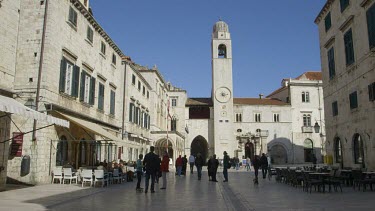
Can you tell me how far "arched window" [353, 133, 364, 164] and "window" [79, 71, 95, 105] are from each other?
15.9 metres

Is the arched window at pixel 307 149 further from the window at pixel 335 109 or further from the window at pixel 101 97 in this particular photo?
the window at pixel 101 97

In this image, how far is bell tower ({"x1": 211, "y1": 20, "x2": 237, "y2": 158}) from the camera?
167 feet

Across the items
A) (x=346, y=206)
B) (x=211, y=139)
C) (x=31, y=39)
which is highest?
(x=31, y=39)

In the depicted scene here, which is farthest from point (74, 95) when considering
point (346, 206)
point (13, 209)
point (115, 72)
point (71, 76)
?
point (346, 206)

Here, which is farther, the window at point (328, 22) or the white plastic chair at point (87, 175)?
the window at point (328, 22)

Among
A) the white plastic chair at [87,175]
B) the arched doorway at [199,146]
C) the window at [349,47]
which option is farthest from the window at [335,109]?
the arched doorway at [199,146]

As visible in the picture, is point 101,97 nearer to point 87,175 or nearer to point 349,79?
point 87,175

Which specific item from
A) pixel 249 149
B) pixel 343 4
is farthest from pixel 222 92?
pixel 343 4

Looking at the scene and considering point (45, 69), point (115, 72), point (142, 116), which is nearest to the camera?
point (45, 69)

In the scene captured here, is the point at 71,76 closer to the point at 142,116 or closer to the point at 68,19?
the point at 68,19

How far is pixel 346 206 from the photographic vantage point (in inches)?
354

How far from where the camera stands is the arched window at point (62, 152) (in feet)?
53.0

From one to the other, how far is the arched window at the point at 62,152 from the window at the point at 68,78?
2.55 metres

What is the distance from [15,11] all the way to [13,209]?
335 inches
